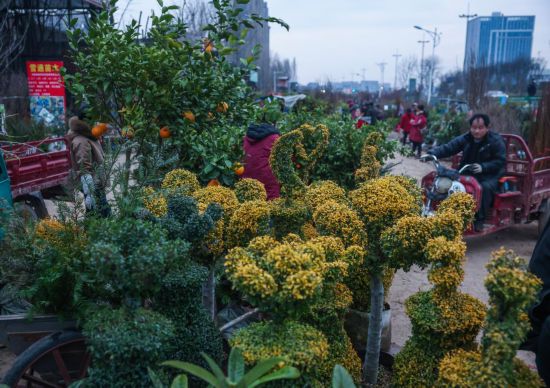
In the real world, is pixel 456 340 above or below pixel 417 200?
below

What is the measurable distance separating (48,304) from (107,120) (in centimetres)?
180

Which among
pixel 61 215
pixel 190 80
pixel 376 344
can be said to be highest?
pixel 190 80

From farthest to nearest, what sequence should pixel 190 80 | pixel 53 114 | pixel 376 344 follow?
pixel 53 114 → pixel 190 80 → pixel 376 344

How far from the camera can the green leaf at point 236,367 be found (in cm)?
188

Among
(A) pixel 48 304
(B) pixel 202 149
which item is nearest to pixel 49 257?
(A) pixel 48 304

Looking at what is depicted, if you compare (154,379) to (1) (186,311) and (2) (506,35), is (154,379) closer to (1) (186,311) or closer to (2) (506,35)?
(1) (186,311)

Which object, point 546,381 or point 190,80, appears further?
point 190,80

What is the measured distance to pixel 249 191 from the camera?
351 cm

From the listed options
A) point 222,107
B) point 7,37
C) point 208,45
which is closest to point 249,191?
point 222,107

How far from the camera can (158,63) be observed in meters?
3.37

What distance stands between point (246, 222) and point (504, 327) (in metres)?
1.51

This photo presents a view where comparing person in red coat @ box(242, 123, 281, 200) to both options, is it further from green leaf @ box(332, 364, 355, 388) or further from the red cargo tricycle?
green leaf @ box(332, 364, 355, 388)

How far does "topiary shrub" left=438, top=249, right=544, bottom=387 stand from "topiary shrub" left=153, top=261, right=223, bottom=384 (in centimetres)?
119

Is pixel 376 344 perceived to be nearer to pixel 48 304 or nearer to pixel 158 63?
pixel 48 304
